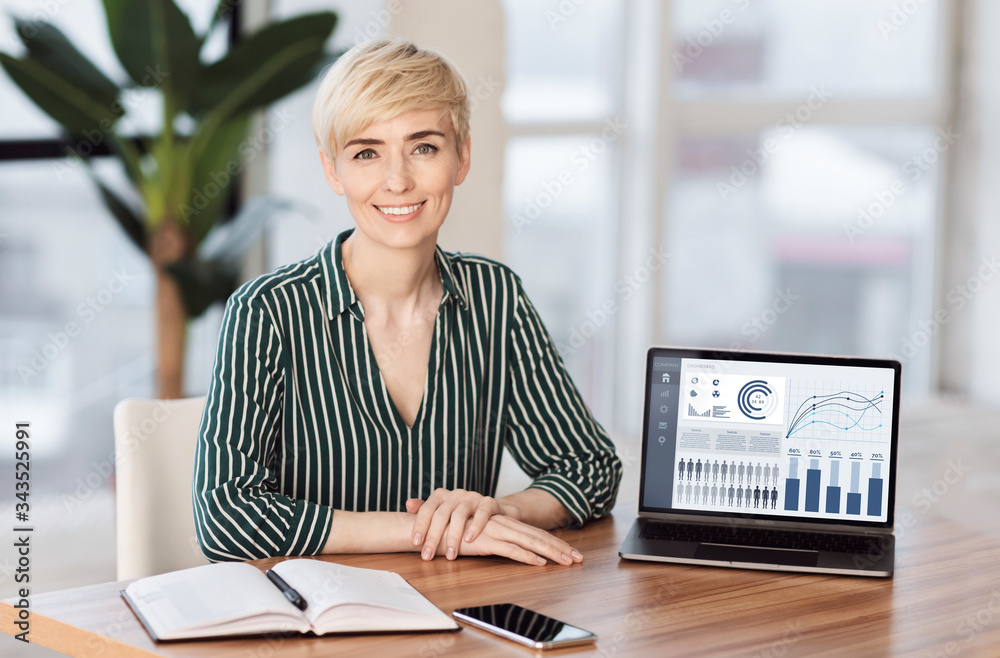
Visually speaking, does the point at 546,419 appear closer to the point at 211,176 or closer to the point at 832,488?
the point at 832,488

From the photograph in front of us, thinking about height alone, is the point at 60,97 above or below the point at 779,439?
above

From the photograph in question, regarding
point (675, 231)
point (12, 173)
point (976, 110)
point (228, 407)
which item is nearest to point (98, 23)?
point (12, 173)

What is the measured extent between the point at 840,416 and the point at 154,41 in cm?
181

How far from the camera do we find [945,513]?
11.6 ft

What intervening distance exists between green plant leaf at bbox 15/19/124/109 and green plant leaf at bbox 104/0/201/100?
72mm

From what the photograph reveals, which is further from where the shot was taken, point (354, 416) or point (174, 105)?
point (174, 105)

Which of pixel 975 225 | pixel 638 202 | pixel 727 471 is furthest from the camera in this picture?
pixel 975 225

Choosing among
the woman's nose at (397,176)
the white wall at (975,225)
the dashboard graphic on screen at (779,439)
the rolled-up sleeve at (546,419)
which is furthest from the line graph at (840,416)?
the white wall at (975,225)

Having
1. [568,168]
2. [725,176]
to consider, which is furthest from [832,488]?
[725,176]

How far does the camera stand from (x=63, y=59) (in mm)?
2373

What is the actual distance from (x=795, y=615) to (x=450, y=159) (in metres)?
0.85

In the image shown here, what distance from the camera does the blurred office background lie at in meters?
2.92

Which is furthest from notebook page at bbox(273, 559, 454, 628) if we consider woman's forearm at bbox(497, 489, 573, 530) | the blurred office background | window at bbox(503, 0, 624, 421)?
window at bbox(503, 0, 624, 421)

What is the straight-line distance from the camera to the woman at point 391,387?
140cm
